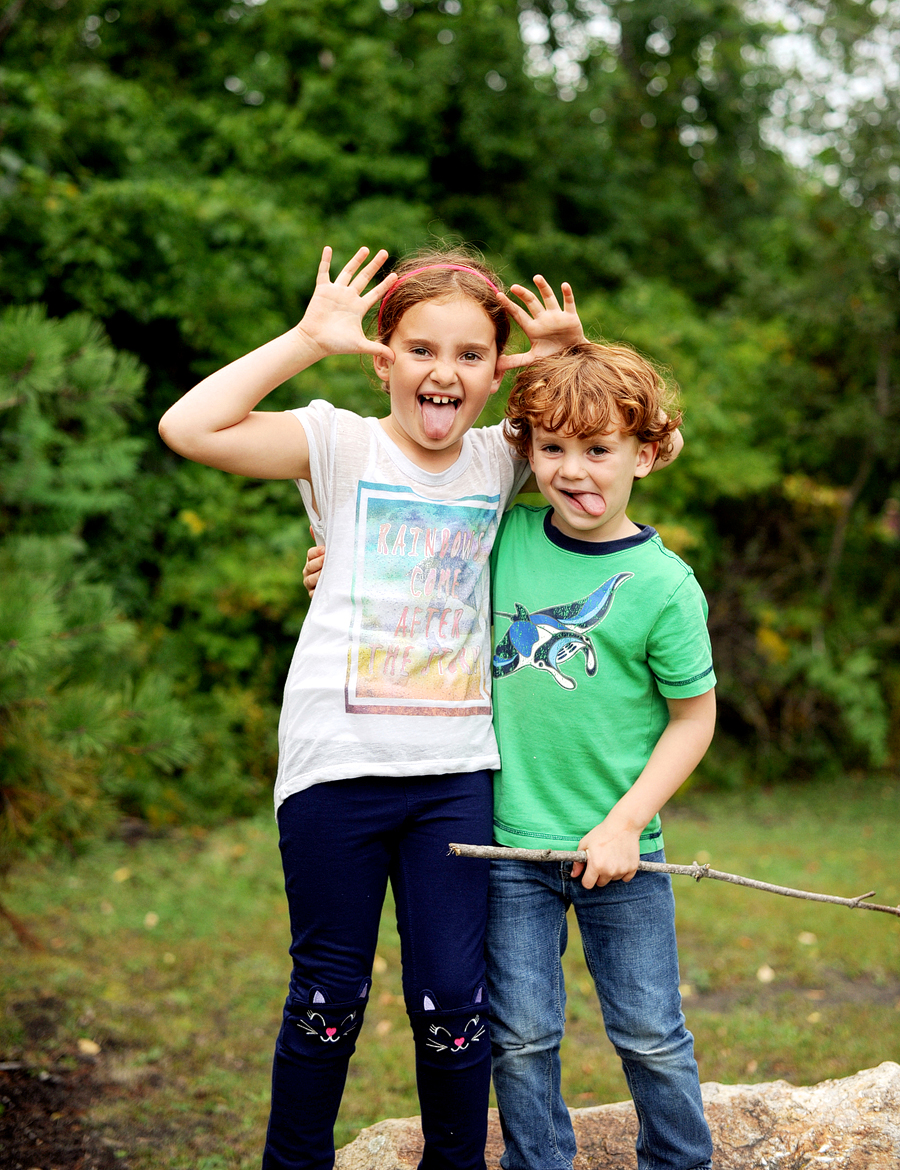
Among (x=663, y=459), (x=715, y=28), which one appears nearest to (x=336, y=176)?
(x=715, y=28)

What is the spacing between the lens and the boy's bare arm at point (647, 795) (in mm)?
1691

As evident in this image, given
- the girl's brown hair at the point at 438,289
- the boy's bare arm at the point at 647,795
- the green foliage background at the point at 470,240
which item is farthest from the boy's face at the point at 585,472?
the green foliage background at the point at 470,240

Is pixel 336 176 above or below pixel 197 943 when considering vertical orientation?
above

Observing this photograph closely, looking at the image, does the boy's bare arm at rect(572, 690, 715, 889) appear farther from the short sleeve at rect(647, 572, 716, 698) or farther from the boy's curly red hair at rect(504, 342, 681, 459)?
the boy's curly red hair at rect(504, 342, 681, 459)

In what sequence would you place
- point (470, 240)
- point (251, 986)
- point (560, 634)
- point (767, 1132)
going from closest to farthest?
point (560, 634) → point (767, 1132) → point (251, 986) → point (470, 240)

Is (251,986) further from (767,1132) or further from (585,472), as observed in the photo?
(585,472)

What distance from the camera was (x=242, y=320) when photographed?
5559 mm

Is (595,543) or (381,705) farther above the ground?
(595,543)

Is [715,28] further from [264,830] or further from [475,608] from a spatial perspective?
[475,608]

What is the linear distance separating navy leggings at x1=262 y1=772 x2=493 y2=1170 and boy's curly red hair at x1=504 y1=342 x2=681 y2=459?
617 millimetres

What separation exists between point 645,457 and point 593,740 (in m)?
0.51

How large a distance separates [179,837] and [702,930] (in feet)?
7.94

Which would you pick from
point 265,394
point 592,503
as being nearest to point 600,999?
point 592,503

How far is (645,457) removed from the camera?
1866 millimetres
